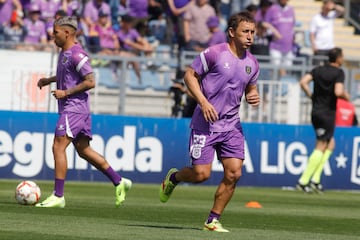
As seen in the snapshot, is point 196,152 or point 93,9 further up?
point 93,9

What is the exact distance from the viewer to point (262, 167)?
2406cm

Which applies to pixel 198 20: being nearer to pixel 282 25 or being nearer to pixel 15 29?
pixel 282 25

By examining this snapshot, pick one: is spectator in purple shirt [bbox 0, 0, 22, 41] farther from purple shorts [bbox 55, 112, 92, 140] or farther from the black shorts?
purple shorts [bbox 55, 112, 92, 140]

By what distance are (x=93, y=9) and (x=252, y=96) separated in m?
15.5

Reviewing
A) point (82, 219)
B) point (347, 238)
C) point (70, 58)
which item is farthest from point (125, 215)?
point (347, 238)

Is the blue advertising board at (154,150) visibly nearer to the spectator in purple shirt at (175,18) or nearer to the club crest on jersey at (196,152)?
the spectator in purple shirt at (175,18)

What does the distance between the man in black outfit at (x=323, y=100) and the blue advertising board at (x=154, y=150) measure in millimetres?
1972

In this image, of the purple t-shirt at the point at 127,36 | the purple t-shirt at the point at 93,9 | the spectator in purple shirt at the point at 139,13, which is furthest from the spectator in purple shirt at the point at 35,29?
the spectator in purple shirt at the point at 139,13

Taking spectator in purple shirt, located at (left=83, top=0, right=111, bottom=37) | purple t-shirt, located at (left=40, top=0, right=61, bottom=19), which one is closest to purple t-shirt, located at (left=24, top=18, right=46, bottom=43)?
purple t-shirt, located at (left=40, top=0, right=61, bottom=19)

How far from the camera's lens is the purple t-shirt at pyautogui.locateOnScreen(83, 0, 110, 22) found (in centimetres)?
2742

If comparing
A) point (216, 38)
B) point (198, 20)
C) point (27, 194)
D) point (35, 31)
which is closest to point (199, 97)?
point (27, 194)

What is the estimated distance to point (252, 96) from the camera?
12.5 m

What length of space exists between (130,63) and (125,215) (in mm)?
10458

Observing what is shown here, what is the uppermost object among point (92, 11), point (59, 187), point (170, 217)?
point (92, 11)
